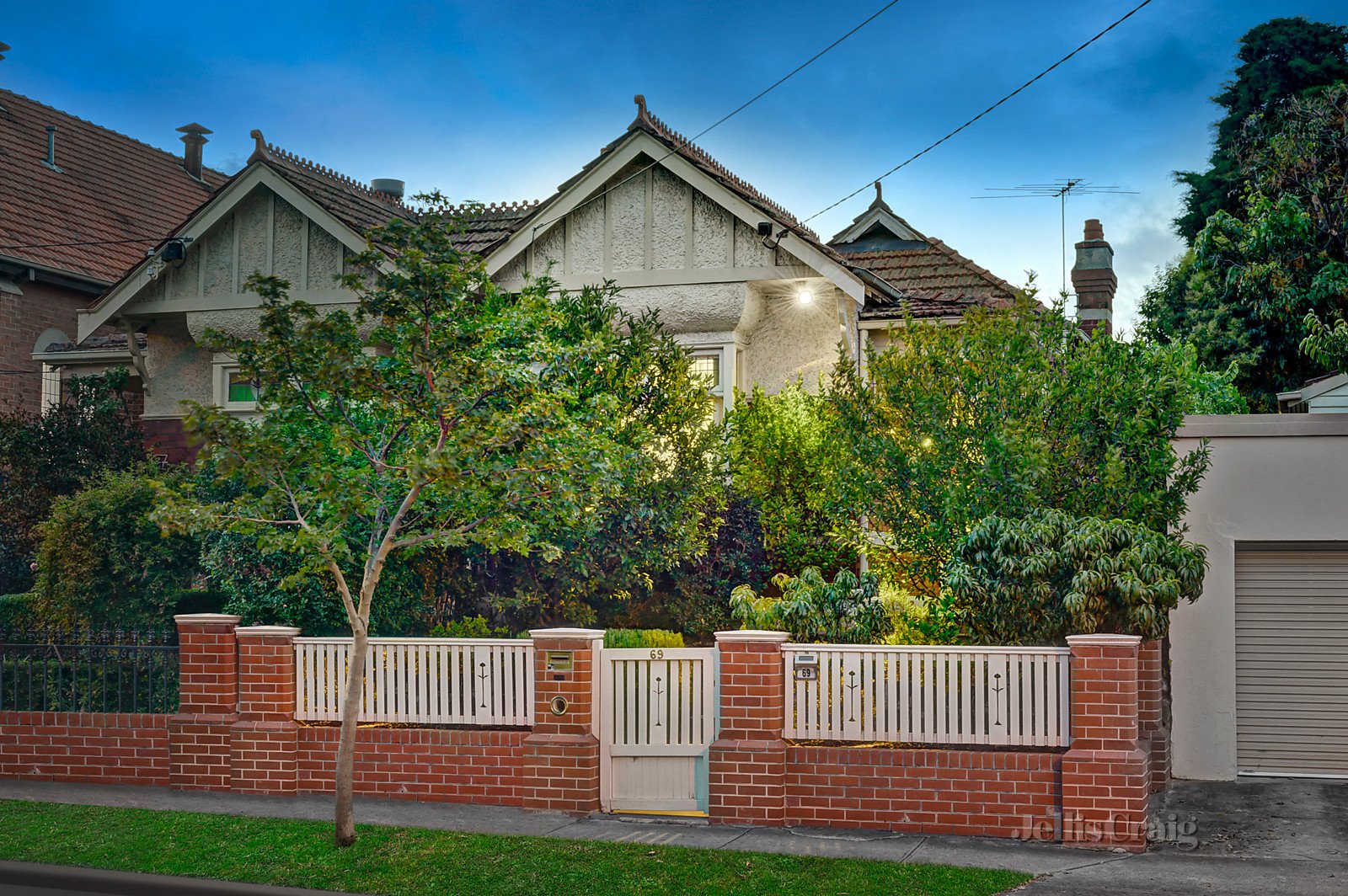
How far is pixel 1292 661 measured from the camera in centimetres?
1337

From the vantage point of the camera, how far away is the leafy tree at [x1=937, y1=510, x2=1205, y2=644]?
37.3 feet

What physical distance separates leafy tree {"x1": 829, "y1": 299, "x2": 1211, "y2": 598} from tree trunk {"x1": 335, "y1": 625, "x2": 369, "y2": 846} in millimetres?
5325

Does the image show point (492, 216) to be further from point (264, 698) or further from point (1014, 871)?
point (1014, 871)

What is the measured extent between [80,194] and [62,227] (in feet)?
6.56

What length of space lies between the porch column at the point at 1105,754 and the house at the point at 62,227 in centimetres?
1574

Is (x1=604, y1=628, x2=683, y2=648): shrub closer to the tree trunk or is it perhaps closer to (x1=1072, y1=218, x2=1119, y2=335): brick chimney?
the tree trunk

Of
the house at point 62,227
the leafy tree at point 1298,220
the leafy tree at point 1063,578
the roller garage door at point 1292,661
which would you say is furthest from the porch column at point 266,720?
the leafy tree at point 1298,220

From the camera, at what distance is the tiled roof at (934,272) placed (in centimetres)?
1934

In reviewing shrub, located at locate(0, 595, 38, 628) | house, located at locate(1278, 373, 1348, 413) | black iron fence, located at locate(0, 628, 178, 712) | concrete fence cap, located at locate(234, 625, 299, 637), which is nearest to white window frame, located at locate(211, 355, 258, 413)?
shrub, located at locate(0, 595, 38, 628)

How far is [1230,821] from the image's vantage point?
11102mm

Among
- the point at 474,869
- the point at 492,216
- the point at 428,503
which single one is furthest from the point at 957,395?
the point at 492,216

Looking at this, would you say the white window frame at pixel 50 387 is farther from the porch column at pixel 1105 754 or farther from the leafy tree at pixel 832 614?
the porch column at pixel 1105 754

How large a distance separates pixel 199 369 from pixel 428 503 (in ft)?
28.8

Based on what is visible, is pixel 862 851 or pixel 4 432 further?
pixel 4 432
